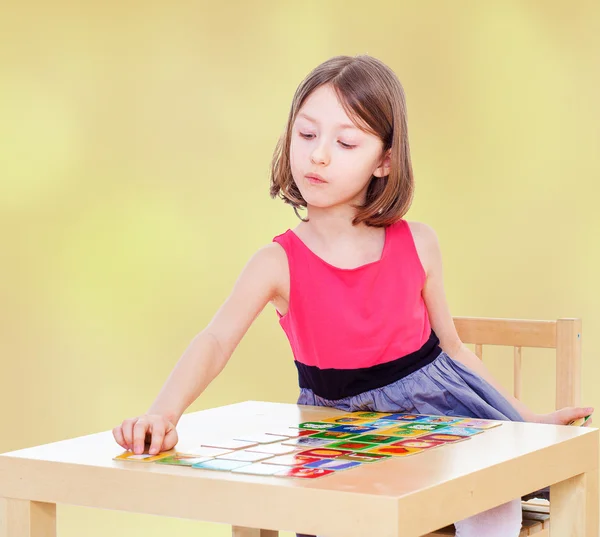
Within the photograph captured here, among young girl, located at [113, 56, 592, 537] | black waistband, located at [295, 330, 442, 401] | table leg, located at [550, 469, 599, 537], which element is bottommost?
table leg, located at [550, 469, 599, 537]

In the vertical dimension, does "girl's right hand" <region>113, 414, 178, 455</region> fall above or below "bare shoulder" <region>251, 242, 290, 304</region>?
below

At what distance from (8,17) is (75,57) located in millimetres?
163

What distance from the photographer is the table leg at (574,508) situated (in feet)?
3.26

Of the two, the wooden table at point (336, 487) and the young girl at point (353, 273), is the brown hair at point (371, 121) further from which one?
the wooden table at point (336, 487)

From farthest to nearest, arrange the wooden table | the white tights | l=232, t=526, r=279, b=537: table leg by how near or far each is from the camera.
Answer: l=232, t=526, r=279, b=537: table leg
the white tights
the wooden table

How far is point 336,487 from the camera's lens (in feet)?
2.52

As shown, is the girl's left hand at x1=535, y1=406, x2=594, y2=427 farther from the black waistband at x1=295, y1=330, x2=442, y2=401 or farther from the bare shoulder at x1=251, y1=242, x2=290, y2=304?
the bare shoulder at x1=251, y1=242, x2=290, y2=304

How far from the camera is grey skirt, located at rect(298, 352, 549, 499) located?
1210 mm

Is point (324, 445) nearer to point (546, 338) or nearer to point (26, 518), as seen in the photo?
point (26, 518)

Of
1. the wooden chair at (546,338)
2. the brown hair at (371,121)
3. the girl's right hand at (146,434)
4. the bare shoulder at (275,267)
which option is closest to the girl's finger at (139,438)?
the girl's right hand at (146,434)

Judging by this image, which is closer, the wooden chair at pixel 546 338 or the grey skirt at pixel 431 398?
the grey skirt at pixel 431 398


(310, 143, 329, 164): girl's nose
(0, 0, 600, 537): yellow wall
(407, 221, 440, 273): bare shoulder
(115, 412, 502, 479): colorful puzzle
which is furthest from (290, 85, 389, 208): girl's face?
(0, 0, 600, 537): yellow wall

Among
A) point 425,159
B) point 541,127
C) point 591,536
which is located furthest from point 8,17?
point 591,536

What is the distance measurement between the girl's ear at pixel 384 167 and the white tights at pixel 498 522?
0.40 meters
